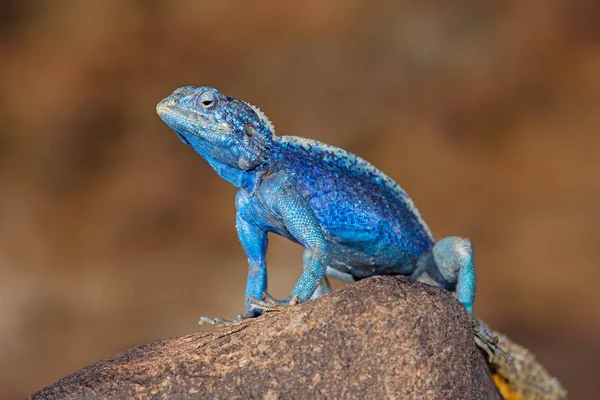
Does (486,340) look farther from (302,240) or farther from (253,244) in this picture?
(253,244)

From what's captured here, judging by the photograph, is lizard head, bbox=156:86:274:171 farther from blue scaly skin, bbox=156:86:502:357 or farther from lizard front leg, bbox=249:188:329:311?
lizard front leg, bbox=249:188:329:311

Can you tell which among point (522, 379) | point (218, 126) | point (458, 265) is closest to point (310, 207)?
point (218, 126)

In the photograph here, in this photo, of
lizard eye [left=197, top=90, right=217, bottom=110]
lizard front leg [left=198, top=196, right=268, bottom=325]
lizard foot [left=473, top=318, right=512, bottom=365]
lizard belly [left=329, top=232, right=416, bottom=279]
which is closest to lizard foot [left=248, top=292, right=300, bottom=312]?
lizard front leg [left=198, top=196, right=268, bottom=325]

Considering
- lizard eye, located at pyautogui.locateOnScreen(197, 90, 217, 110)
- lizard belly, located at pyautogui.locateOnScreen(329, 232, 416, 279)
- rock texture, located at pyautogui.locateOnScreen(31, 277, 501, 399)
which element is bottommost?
rock texture, located at pyautogui.locateOnScreen(31, 277, 501, 399)

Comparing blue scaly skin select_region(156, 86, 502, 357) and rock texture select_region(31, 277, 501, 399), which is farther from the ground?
blue scaly skin select_region(156, 86, 502, 357)

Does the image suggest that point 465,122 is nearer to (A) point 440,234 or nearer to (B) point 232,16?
(A) point 440,234

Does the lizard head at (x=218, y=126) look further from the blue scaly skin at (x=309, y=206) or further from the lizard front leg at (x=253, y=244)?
the lizard front leg at (x=253, y=244)

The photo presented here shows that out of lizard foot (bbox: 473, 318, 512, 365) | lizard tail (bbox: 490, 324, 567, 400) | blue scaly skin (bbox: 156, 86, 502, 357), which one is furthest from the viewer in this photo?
lizard tail (bbox: 490, 324, 567, 400)
